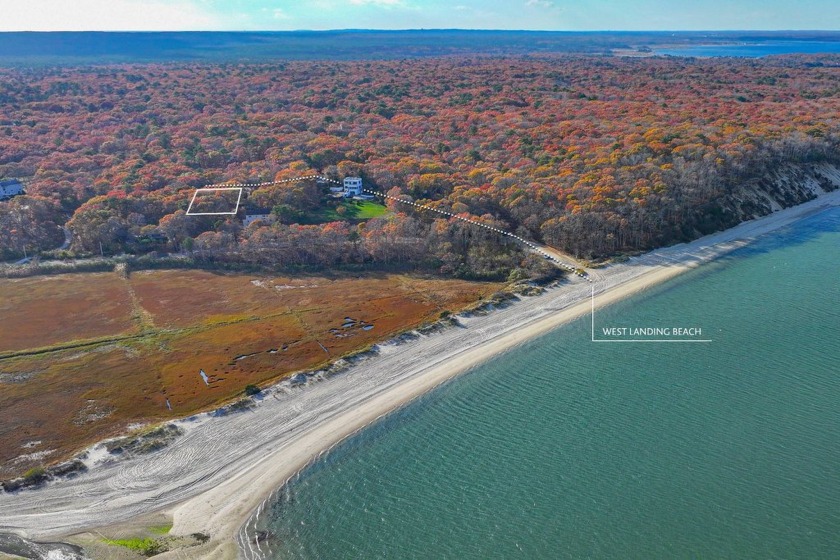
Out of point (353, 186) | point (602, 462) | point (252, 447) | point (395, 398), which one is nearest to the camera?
point (602, 462)

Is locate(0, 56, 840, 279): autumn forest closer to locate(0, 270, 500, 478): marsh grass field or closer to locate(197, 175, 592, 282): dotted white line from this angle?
locate(197, 175, 592, 282): dotted white line

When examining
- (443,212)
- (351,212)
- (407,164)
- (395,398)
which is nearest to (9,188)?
(351,212)

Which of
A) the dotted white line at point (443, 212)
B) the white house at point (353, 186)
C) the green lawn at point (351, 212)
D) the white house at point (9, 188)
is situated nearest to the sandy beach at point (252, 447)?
the dotted white line at point (443, 212)

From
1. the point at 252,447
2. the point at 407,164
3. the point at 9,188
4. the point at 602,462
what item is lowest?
the point at 252,447

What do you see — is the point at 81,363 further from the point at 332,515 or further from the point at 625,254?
the point at 625,254

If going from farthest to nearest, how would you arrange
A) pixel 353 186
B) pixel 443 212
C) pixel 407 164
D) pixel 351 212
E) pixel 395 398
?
1. pixel 407 164
2. pixel 353 186
3. pixel 351 212
4. pixel 443 212
5. pixel 395 398

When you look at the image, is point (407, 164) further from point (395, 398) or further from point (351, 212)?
point (395, 398)

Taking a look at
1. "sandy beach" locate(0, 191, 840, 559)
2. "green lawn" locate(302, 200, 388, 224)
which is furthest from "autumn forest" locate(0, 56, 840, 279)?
"sandy beach" locate(0, 191, 840, 559)
